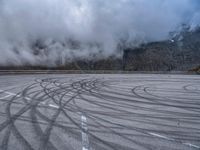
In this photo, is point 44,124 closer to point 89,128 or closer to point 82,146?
point 89,128

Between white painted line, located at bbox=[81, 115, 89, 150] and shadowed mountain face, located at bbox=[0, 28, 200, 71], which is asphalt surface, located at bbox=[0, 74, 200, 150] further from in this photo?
shadowed mountain face, located at bbox=[0, 28, 200, 71]

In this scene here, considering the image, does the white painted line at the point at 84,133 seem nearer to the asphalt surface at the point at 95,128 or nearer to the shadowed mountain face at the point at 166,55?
the asphalt surface at the point at 95,128

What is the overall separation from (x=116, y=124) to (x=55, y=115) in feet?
6.58

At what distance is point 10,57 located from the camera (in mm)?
40031

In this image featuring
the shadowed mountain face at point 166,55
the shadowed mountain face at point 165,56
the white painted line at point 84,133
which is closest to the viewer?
the white painted line at point 84,133

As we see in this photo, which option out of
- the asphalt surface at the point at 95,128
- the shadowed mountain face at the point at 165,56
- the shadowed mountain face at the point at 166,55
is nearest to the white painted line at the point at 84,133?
the asphalt surface at the point at 95,128

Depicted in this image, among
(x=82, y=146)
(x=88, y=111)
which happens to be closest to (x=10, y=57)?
(x=88, y=111)

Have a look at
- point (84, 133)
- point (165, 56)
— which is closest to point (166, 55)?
point (165, 56)

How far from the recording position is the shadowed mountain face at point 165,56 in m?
59.6

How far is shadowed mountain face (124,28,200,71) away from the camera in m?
59.6

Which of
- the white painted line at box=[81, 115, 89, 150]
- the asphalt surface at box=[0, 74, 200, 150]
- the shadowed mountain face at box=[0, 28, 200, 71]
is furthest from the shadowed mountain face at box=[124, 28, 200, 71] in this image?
the white painted line at box=[81, 115, 89, 150]

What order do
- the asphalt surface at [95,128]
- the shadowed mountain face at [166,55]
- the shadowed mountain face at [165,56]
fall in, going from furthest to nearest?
the shadowed mountain face at [165,56] < the shadowed mountain face at [166,55] < the asphalt surface at [95,128]

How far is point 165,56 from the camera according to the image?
202 feet

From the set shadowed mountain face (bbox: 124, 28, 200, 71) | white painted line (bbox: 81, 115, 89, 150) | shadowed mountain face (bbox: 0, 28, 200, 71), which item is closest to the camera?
white painted line (bbox: 81, 115, 89, 150)
